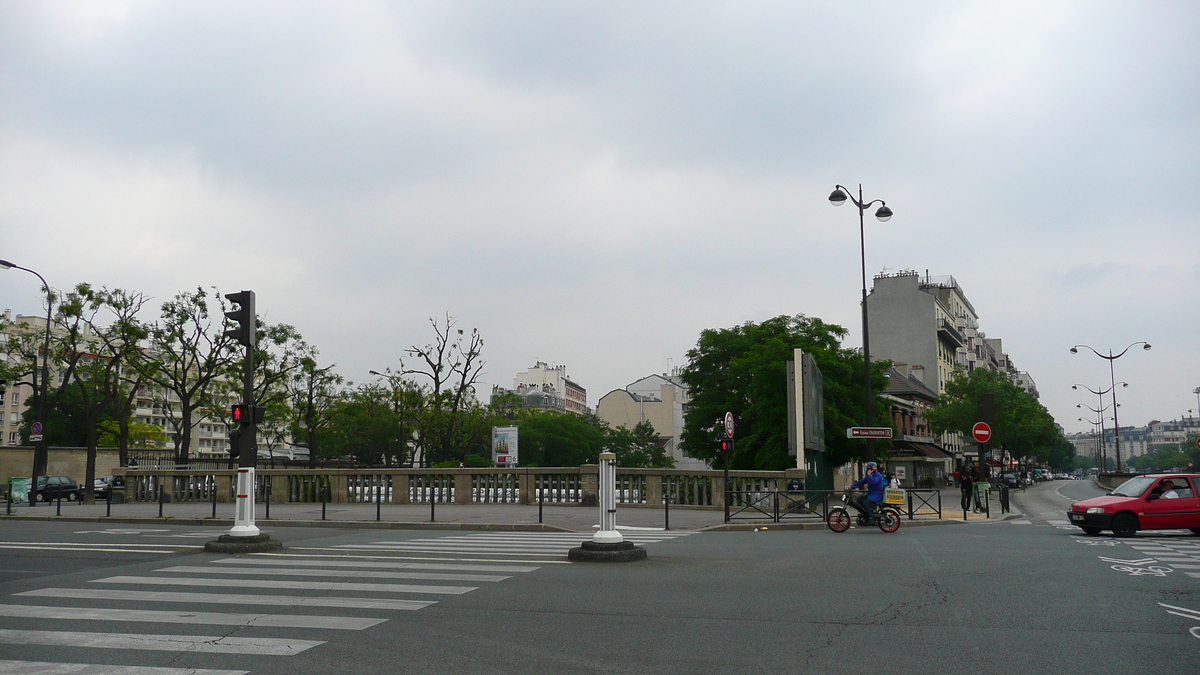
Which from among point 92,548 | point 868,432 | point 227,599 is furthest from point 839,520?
point 92,548

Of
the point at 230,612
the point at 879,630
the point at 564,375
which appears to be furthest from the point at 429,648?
the point at 564,375

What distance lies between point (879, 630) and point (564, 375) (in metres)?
162

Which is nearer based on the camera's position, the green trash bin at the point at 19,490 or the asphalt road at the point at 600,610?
the asphalt road at the point at 600,610

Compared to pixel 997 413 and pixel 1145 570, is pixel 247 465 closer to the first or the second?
pixel 1145 570

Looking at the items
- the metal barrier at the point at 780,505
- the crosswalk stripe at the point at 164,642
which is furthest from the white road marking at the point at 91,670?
the metal barrier at the point at 780,505

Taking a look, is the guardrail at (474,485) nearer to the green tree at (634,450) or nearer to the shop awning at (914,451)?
the shop awning at (914,451)

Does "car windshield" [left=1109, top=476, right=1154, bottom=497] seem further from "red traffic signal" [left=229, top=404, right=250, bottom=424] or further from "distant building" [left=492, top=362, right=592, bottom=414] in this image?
"distant building" [left=492, top=362, right=592, bottom=414]

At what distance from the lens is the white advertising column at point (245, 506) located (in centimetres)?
1367

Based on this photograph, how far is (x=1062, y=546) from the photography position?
15.5 meters

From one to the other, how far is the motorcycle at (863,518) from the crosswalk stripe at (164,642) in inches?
563

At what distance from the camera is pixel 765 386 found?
4197 centimetres

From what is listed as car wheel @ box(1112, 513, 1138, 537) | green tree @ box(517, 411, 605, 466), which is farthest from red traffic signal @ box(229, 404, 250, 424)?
green tree @ box(517, 411, 605, 466)

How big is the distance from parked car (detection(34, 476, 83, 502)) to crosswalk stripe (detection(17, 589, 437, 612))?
35.2m

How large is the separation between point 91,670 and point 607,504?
7.50 m
